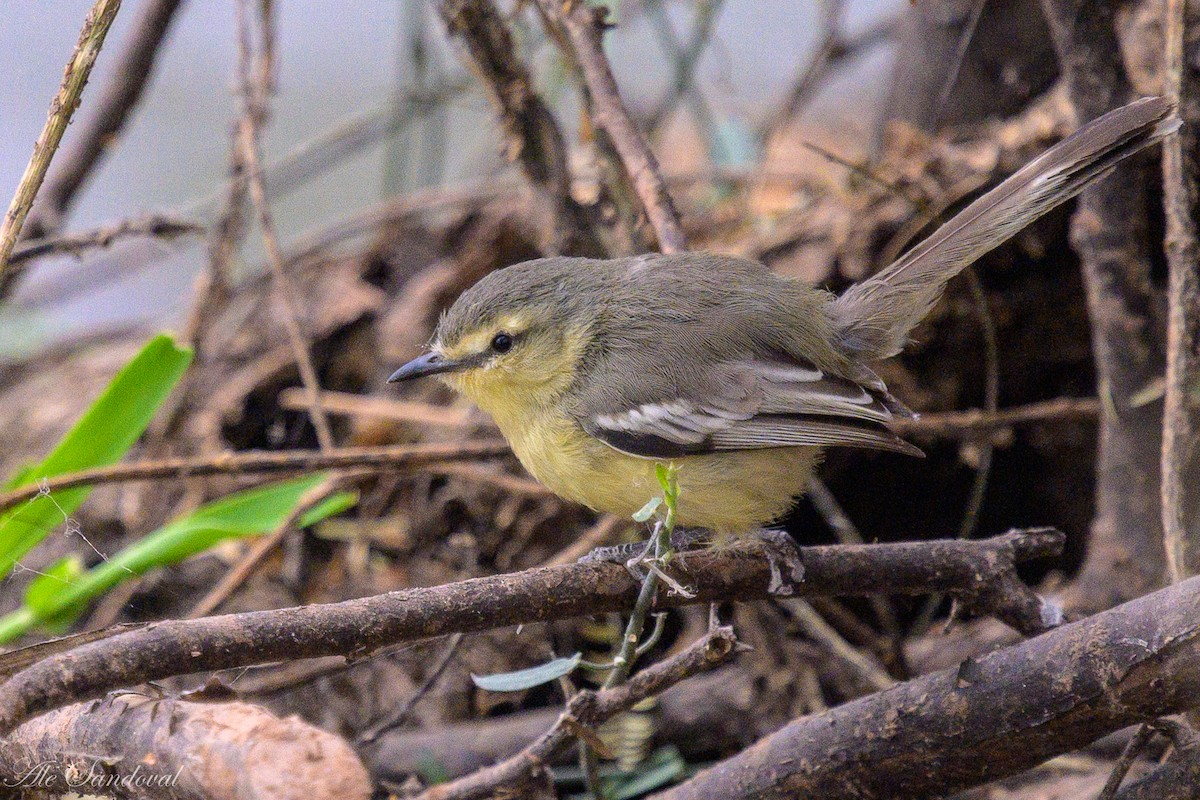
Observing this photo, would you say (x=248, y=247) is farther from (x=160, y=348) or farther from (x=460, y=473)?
(x=160, y=348)

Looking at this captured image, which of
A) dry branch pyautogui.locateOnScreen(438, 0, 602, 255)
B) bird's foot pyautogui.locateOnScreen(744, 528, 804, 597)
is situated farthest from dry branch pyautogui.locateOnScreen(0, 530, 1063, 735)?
dry branch pyautogui.locateOnScreen(438, 0, 602, 255)

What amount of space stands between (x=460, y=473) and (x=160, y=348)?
127cm

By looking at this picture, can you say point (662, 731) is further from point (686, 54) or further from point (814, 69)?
point (686, 54)

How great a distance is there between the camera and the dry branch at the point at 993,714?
188cm

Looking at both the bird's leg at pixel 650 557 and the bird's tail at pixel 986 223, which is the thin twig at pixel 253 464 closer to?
the bird's leg at pixel 650 557

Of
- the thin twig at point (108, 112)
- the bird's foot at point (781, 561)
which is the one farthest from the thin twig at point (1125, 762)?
the thin twig at point (108, 112)

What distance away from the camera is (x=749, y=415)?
2.89 meters

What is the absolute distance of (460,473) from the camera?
13.1 ft

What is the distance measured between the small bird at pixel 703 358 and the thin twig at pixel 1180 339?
0.24 meters

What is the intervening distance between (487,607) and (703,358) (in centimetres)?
135

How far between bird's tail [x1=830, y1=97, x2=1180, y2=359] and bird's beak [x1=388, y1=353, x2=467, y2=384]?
1175 mm

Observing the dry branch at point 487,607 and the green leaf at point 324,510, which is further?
the green leaf at point 324,510

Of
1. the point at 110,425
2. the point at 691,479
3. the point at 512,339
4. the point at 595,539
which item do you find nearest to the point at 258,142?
the point at 110,425

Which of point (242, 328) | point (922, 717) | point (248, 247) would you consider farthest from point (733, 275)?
point (248, 247)
